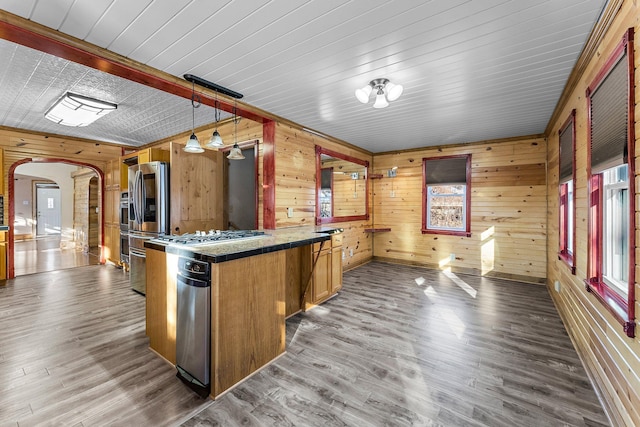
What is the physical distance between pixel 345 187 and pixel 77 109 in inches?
184

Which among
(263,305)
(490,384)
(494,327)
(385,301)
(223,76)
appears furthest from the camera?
(385,301)

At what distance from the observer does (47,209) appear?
10.4 metres

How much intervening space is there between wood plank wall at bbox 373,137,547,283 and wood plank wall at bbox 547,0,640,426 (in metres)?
1.46

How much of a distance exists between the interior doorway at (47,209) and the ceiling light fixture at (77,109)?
8.28 m

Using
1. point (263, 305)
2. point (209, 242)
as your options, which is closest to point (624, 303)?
point (263, 305)

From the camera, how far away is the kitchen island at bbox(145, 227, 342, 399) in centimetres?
192

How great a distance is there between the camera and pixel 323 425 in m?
1.69

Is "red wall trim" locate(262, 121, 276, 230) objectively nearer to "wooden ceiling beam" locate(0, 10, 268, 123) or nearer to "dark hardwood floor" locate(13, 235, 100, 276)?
"wooden ceiling beam" locate(0, 10, 268, 123)

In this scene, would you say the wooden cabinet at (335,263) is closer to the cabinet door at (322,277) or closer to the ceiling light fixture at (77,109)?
the cabinet door at (322,277)

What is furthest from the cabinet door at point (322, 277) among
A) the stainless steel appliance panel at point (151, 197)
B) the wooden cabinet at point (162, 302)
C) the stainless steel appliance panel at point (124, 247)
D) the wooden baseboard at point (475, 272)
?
the stainless steel appliance panel at point (124, 247)

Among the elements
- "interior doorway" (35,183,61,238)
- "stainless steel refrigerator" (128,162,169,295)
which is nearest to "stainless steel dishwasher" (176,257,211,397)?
"stainless steel refrigerator" (128,162,169,295)

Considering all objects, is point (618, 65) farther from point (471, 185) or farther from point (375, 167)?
point (375, 167)

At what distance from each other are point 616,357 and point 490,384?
2.49ft

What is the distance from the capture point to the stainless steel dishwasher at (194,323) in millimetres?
1902
